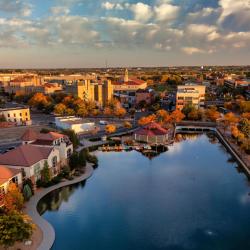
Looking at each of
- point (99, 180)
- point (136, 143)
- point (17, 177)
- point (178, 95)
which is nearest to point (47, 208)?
point (17, 177)

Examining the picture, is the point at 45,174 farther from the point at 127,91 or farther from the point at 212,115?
the point at 127,91

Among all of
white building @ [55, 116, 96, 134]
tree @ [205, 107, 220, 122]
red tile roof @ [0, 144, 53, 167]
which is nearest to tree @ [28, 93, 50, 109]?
white building @ [55, 116, 96, 134]

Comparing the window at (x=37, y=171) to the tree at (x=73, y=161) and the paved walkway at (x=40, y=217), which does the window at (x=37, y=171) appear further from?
the tree at (x=73, y=161)

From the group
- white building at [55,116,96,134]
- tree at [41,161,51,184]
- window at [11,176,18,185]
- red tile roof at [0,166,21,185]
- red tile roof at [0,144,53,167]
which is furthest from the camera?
white building at [55,116,96,134]

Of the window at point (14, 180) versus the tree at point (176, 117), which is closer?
the window at point (14, 180)

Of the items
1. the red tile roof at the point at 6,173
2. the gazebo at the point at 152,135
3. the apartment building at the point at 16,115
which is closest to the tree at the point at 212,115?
the gazebo at the point at 152,135

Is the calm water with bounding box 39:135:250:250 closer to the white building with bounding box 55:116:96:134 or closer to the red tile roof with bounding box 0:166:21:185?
the red tile roof with bounding box 0:166:21:185

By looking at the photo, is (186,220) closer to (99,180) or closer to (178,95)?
(99,180)
